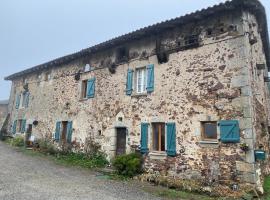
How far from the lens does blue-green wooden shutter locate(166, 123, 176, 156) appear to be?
29.9 feet

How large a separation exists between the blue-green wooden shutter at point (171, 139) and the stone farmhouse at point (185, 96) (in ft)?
0.12

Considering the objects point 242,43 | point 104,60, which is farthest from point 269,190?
point 104,60

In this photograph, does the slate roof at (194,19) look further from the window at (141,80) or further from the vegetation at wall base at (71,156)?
the vegetation at wall base at (71,156)

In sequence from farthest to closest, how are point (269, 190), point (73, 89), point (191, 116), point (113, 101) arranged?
point (73, 89) → point (113, 101) → point (191, 116) → point (269, 190)

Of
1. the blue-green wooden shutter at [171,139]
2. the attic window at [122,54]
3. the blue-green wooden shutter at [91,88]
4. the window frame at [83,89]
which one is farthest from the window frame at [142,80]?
the window frame at [83,89]

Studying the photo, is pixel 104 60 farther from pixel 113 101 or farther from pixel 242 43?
pixel 242 43

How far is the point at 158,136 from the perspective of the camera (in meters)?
9.88

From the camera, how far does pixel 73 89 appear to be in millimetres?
14188

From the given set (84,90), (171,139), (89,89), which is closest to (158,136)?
(171,139)

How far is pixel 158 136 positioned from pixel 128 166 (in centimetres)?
173

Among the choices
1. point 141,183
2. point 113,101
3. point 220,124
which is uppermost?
point 113,101

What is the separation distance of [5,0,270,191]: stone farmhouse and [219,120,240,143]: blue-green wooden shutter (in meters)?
0.03

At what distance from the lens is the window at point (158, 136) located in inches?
383

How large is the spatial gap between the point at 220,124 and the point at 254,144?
47.2 inches
